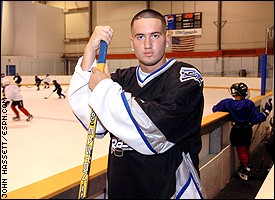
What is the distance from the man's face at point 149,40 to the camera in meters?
0.89

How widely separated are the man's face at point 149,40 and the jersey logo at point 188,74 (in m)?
0.07

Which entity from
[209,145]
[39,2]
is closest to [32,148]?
[209,145]

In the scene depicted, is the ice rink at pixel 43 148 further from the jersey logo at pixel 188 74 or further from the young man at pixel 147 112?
the jersey logo at pixel 188 74

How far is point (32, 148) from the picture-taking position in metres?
2.82

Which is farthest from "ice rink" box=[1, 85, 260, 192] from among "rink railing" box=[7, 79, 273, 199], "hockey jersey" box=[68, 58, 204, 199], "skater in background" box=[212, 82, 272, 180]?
"skater in background" box=[212, 82, 272, 180]

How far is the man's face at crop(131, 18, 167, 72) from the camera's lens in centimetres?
89

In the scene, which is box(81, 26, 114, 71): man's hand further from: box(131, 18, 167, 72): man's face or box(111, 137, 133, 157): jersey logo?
box(111, 137, 133, 157): jersey logo

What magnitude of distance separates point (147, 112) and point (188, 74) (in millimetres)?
158

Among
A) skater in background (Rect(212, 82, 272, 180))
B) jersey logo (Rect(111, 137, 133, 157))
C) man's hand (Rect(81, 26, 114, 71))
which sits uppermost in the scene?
man's hand (Rect(81, 26, 114, 71))

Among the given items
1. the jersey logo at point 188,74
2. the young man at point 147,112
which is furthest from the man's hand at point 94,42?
the jersey logo at point 188,74

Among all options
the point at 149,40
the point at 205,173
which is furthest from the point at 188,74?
the point at 205,173

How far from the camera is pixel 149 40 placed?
883 mm

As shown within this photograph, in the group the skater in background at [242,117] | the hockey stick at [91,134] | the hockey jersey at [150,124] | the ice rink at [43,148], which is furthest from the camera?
the skater in background at [242,117]

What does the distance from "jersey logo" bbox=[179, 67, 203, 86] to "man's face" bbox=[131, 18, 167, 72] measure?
74 millimetres
